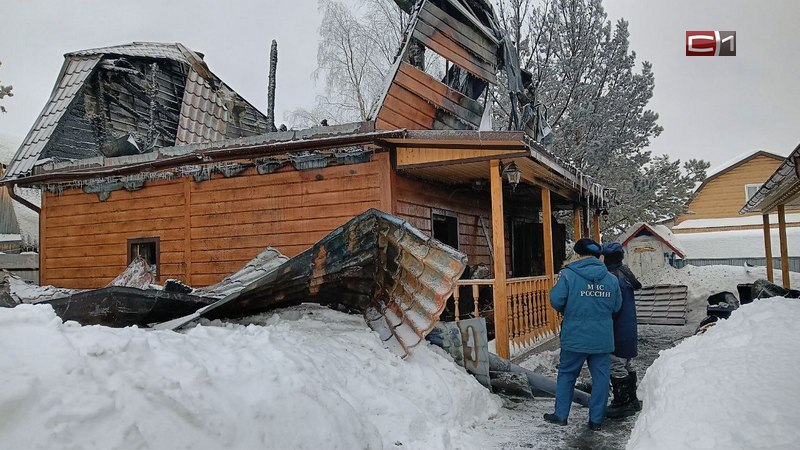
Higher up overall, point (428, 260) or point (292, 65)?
point (292, 65)

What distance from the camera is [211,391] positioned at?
286 cm

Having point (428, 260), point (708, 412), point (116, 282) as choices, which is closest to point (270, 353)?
point (428, 260)

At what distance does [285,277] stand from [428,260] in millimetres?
1348

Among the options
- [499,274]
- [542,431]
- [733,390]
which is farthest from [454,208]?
[733,390]

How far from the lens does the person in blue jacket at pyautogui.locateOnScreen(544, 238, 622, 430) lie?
15.9 feet

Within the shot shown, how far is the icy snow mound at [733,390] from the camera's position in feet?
8.74

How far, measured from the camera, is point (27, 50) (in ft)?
37.1

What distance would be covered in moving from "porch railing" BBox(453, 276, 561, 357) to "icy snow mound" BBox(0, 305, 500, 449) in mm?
2944

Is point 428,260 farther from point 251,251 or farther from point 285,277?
point 251,251

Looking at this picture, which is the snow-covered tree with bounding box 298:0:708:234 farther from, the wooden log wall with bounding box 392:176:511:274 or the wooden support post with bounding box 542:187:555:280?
the wooden support post with bounding box 542:187:555:280

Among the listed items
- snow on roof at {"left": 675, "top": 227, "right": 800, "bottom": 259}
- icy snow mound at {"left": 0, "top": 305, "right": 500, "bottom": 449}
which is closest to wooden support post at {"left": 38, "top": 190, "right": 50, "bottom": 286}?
icy snow mound at {"left": 0, "top": 305, "right": 500, "bottom": 449}

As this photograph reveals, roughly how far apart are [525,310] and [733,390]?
5532mm

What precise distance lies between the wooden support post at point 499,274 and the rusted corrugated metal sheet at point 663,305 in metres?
8.58

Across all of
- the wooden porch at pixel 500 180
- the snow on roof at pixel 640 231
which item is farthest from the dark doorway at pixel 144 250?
the snow on roof at pixel 640 231
